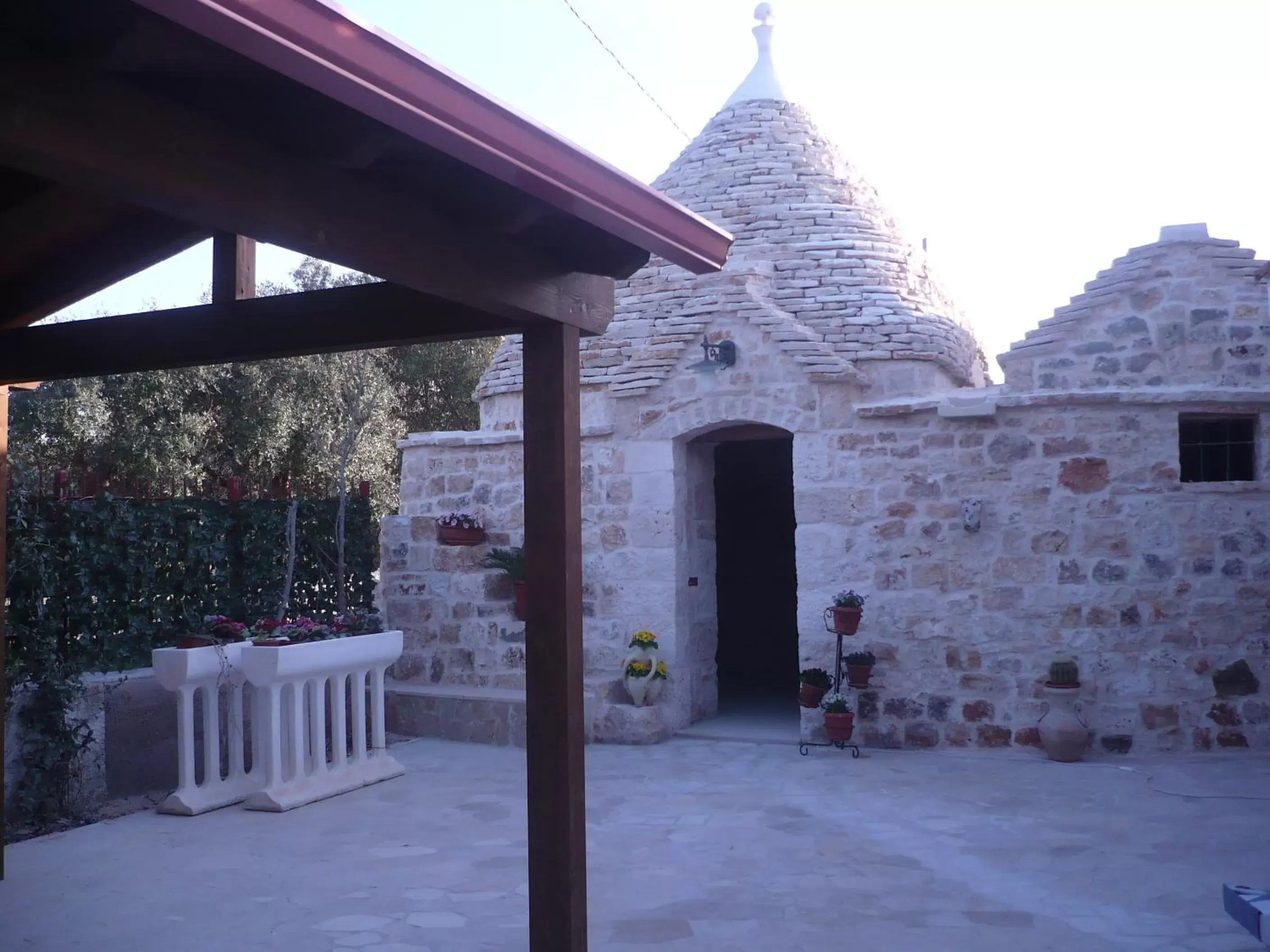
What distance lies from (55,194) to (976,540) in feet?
20.3

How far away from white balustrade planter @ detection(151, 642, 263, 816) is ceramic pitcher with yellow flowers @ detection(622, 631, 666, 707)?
2.83 m

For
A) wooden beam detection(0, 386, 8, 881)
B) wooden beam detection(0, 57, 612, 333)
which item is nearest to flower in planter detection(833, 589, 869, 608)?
wooden beam detection(0, 57, 612, 333)

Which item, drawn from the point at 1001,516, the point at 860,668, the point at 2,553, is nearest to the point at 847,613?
the point at 860,668

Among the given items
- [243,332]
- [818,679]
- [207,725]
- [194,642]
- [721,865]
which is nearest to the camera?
[243,332]

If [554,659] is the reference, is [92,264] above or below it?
above

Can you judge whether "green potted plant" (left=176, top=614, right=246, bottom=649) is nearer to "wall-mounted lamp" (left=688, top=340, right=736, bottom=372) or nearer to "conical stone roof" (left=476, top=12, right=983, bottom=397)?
"conical stone roof" (left=476, top=12, right=983, bottom=397)

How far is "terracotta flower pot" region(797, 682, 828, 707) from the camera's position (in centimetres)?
812

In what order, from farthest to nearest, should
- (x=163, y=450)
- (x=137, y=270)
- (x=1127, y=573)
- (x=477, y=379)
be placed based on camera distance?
1. (x=477, y=379)
2. (x=163, y=450)
3. (x=1127, y=573)
4. (x=137, y=270)

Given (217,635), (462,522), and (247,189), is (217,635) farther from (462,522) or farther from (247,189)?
(247,189)

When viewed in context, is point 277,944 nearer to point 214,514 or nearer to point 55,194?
point 55,194

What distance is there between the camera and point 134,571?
282 inches

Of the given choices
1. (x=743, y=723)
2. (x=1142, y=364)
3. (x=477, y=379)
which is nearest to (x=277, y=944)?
(x=743, y=723)

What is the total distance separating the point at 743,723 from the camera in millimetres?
9047

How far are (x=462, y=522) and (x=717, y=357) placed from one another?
2510 millimetres
